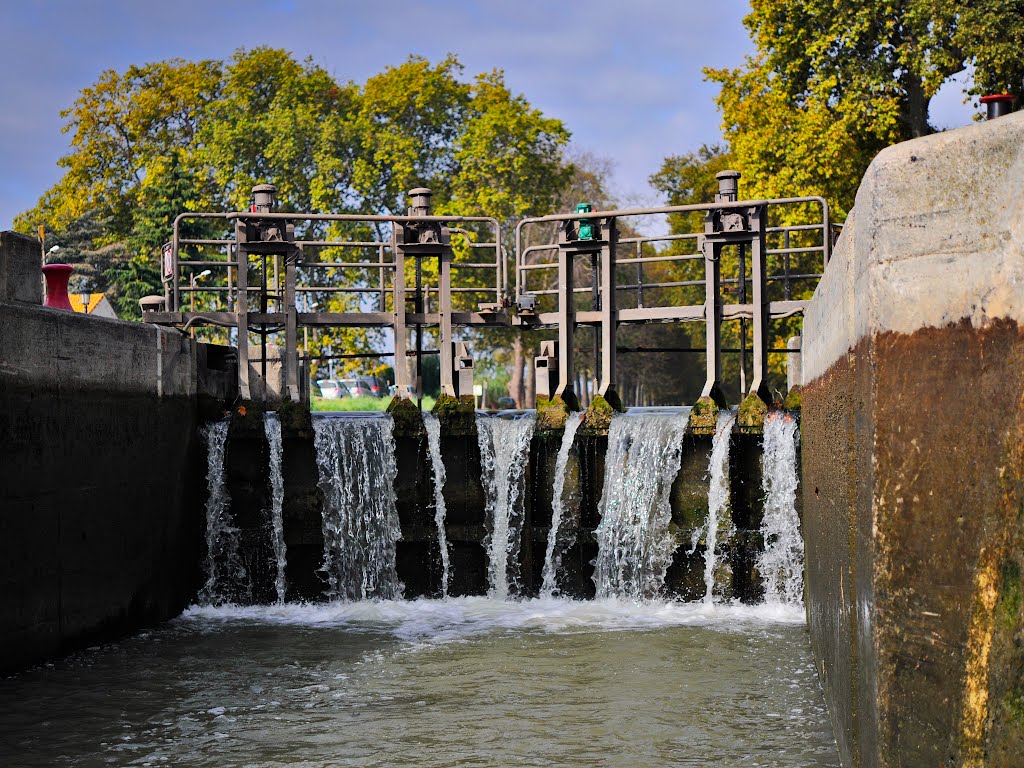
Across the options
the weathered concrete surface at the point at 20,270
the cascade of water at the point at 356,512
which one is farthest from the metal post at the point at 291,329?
the weathered concrete surface at the point at 20,270

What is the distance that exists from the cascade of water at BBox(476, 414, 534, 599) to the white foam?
30 cm

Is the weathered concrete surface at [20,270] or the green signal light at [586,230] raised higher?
the green signal light at [586,230]

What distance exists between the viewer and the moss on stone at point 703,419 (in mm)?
12516

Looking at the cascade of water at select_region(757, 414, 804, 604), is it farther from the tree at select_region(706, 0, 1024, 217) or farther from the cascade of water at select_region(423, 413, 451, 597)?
the tree at select_region(706, 0, 1024, 217)

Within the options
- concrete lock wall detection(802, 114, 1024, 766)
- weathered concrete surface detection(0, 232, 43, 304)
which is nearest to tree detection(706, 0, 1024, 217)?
weathered concrete surface detection(0, 232, 43, 304)

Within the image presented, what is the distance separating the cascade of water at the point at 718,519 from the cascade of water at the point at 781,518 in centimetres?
33

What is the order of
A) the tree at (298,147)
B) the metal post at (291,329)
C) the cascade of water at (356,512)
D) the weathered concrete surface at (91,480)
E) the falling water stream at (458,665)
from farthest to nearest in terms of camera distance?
the tree at (298,147), the metal post at (291,329), the cascade of water at (356,512), the weathered concrete surface at (91,480), the falling water stream at (458,665)

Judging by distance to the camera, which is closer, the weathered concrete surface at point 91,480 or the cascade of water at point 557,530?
the weathered concrete surface at point 91,480

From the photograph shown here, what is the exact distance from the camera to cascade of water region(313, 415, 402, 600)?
1316 cm

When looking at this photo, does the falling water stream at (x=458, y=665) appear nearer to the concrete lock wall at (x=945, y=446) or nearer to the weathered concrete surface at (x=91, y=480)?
the weathered concrete surface at (x=91, y=480)

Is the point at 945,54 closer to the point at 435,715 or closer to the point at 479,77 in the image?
the point at 479,77

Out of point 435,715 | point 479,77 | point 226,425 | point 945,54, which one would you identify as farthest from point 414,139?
point 435,715

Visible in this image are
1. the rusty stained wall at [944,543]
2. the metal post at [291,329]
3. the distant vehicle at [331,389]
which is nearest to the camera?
the rusty stained wall at [944,543]

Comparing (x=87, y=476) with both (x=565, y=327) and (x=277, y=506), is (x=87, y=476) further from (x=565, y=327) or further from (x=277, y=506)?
(x=565, y=327)
